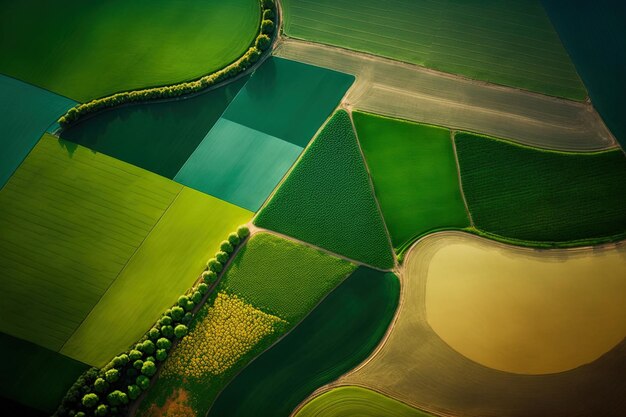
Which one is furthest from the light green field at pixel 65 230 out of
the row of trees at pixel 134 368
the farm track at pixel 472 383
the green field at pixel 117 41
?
the farm track at pixel 472 383

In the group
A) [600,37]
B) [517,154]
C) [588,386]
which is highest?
[600,37]

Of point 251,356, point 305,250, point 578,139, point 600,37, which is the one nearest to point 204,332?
point 251,356

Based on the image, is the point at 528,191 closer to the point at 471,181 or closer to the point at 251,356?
the point at 471,181

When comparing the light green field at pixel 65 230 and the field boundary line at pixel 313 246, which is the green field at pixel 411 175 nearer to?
the field boundary line at pixel 313 246

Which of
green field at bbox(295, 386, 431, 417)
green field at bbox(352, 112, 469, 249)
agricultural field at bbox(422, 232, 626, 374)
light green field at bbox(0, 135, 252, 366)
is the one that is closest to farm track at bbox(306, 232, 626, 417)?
green field at bbox(295, 386, 431, 417)

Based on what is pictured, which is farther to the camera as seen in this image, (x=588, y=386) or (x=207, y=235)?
(x=207, y=235)

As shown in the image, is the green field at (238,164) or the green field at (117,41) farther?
the green field at (117,41)
